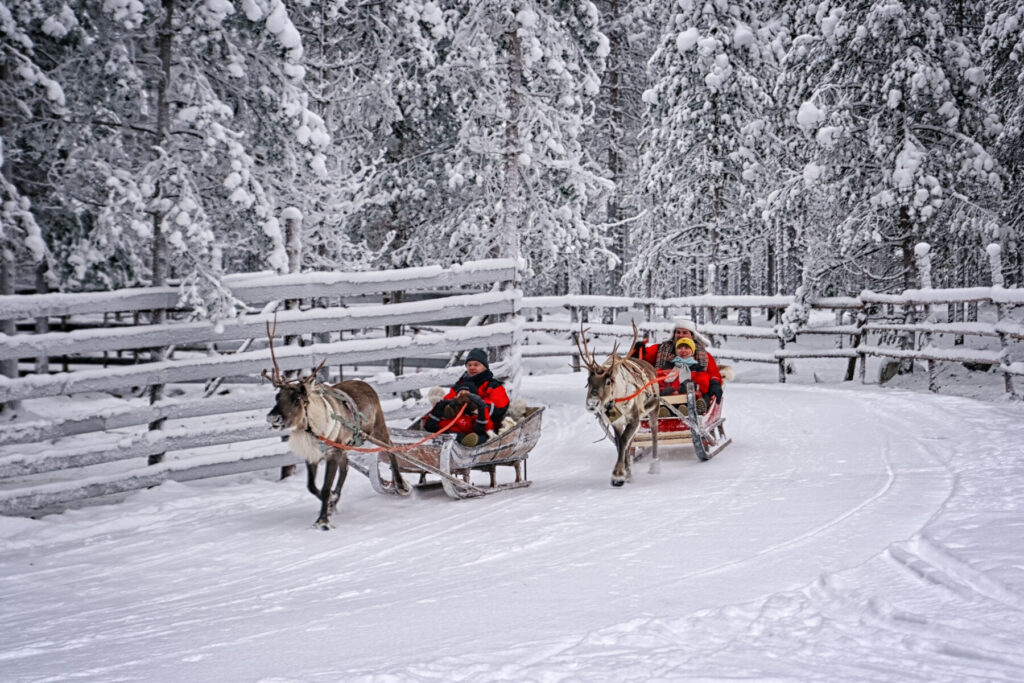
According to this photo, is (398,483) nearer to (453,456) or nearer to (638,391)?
(453,456)

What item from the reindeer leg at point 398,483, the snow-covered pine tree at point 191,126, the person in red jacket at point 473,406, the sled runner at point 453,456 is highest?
the snow-covered pine tree at point 191,126

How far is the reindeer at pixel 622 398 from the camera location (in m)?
7.34

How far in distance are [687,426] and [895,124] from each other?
11193 millimetres

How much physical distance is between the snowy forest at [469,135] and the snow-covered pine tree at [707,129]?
8 cm

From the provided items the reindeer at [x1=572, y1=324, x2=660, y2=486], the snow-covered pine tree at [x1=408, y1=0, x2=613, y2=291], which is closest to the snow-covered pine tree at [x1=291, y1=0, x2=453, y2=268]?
the snow-covered pine tree at [x1=408, y1=0, x2=613, y2=291]

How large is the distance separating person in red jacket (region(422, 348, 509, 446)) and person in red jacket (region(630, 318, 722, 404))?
1.58 m

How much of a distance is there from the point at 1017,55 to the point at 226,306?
16.2m

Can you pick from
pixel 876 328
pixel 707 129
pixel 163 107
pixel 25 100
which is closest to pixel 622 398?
pixel 163 107

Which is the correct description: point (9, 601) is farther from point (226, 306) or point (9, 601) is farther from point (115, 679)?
point (226, 306)

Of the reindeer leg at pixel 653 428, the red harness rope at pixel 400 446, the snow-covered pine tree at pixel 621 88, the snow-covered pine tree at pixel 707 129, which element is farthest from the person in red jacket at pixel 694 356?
the snow-covered pine tree at pixel 621 88

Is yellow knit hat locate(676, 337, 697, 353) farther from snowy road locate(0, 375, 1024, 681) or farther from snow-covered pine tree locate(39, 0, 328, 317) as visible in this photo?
snow-covered pine tree locate(39, 0, 328, 317)

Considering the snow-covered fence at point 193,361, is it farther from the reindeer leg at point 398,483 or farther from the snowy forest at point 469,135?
the reindeer leg at point 398,483

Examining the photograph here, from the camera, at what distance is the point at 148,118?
12664 millimetres

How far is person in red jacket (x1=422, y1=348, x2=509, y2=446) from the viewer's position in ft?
25.9
